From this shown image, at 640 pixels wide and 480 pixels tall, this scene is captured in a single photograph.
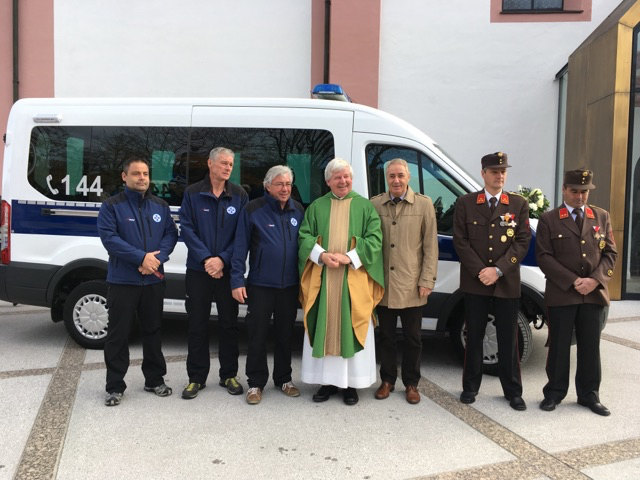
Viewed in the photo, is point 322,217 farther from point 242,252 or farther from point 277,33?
point 277,33

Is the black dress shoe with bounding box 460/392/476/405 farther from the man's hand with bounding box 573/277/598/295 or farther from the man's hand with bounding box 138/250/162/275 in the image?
the man's hand with bounding box 138/250/162/275

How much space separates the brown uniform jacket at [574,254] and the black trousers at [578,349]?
0.09 m

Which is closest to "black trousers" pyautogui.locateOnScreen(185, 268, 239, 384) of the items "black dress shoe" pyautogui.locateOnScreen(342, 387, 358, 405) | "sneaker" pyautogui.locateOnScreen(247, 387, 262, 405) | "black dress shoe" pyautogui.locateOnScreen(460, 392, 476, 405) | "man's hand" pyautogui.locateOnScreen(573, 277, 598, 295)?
"sneaker" pyautogui.locateOnScreen(247, 387, 262, 405)

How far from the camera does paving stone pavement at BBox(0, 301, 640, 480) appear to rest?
114 inches

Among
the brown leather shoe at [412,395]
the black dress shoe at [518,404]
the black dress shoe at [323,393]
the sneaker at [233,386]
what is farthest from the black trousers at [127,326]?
the black dress shoe at [518,404]

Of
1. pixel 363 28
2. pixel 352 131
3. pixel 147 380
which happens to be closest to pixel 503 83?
pixel 363 28

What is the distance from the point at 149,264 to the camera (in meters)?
3.66

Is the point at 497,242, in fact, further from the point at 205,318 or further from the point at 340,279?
the point at 205,318

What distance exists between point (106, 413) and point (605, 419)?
3361 millimetres

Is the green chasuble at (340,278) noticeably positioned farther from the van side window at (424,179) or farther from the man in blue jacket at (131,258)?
the man in blue jacket at (131,258)

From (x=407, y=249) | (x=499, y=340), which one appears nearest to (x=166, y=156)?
(x=407, y=249)

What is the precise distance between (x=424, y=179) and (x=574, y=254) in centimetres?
136

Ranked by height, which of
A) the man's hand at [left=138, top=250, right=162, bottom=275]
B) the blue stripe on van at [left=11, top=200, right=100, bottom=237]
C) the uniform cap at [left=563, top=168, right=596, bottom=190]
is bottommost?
the man's hand at [left=138, top=250, right=162, bottom=275]

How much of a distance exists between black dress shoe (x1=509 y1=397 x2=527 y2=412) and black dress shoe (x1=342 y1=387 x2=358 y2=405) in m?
1.10
